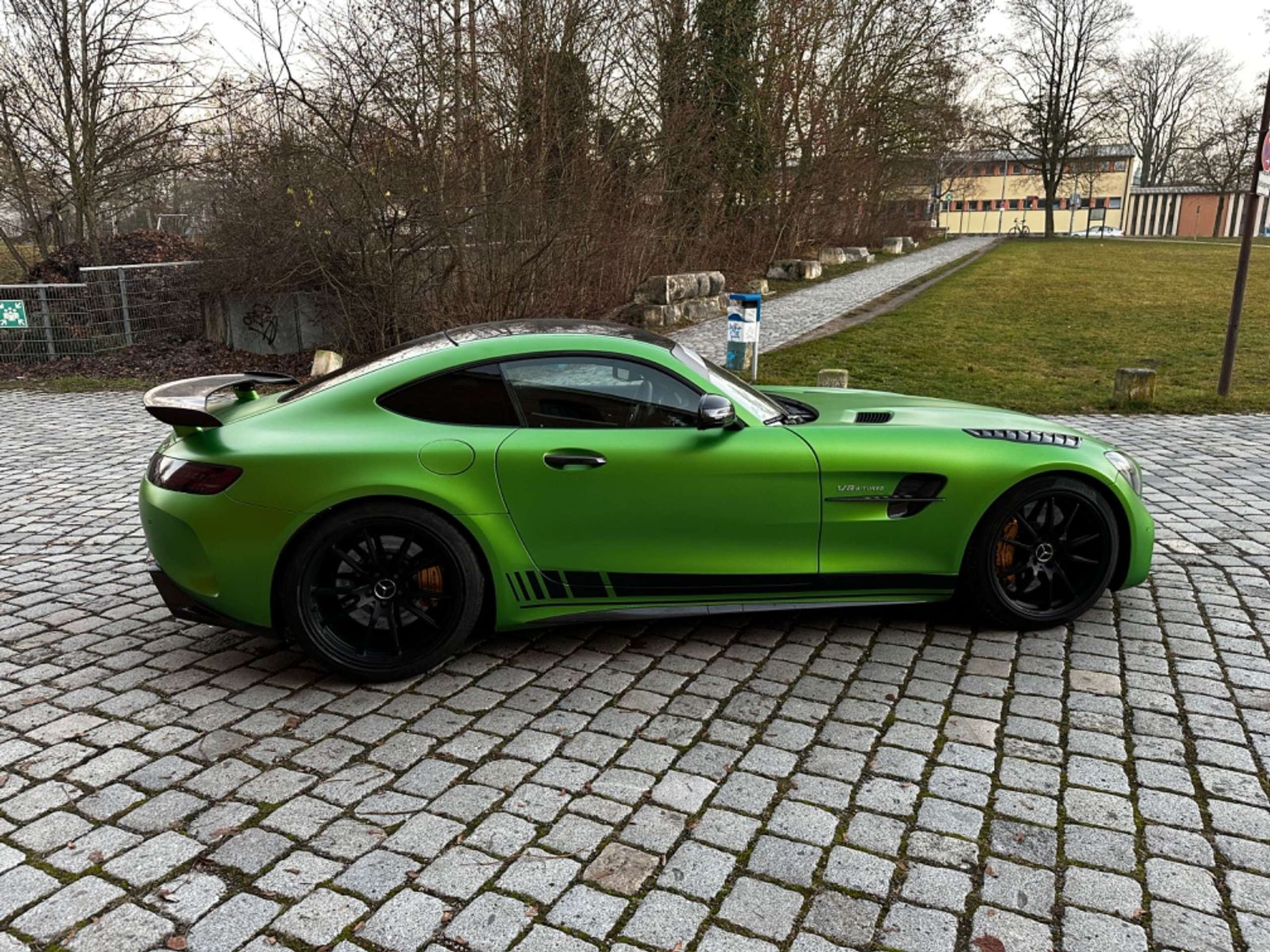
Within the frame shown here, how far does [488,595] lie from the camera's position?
390 cm

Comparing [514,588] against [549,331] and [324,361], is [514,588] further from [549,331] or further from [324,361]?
[324,361]

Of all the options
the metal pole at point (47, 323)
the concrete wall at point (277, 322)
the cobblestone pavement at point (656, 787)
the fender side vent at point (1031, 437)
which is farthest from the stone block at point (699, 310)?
the cobblestone pavement at point (656, 787)

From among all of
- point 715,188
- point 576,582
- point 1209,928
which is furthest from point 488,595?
point 715,188

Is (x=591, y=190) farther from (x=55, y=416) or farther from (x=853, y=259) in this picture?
(x=853, y=259)

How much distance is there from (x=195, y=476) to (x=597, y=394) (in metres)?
1.61

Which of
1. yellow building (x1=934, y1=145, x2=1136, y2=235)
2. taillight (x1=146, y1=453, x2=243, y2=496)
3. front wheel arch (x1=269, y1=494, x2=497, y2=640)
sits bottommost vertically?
front wheel arch (x1=269, y1=494, x2=497, y2=640)

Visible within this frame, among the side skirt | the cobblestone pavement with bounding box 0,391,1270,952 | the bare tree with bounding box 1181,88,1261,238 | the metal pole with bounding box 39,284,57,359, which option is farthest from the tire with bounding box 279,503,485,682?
the bare tree with bounding box 1181,88,1261,238

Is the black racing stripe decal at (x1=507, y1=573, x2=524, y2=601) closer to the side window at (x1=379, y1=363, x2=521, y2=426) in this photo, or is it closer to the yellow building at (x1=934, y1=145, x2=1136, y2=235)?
the side window at (x1=379, y1=363, x2=521, y2=426)

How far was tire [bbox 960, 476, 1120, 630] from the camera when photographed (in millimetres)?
4176

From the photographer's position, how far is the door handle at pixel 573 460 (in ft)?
12.5

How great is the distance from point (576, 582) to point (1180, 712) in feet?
7.64

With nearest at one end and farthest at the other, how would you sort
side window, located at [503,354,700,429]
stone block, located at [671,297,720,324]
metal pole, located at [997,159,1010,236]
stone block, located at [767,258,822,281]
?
1. side window, located at [503,354,700,429]
2. stone block, located at [671,297,720,324]
3. stone block, located at [767,258,822,281]
4. metal pole, located at [997,159,1010,236]

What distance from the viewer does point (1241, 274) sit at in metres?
10.2

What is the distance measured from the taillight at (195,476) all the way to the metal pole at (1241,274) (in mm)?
9563
